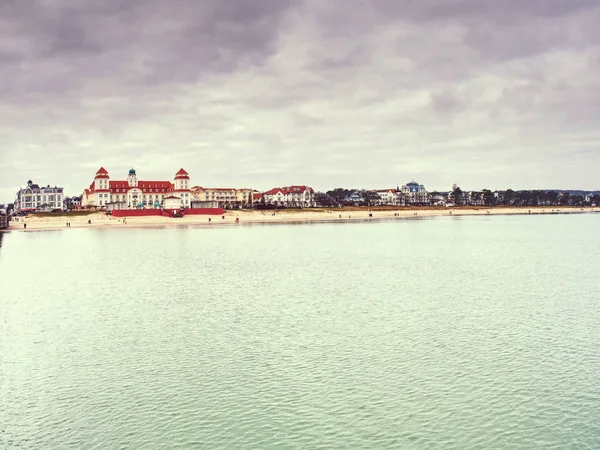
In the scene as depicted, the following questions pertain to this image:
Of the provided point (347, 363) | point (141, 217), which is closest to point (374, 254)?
point (347, 363)

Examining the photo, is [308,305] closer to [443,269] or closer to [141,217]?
[443,269]

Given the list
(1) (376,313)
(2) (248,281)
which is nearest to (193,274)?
(2) (248,281)

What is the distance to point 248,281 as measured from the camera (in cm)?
4622

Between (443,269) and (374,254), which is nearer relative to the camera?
(443,269)

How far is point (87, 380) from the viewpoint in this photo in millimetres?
21172

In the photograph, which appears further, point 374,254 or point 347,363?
point 374,254

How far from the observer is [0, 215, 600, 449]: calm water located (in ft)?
54.5

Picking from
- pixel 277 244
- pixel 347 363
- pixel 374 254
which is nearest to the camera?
pixel 347 363

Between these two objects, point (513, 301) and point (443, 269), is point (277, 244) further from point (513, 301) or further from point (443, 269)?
point (513, 301)

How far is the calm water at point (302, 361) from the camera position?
16.6 meters

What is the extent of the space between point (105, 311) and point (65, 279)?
17589 millimetres

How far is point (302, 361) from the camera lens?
76.2 ft

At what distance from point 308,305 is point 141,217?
475ft

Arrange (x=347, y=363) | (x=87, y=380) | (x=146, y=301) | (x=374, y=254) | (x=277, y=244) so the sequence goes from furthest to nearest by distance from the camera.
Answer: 1. (x=277, y=244)
2. (x=374, y=254)
3. (x=146, y=301)
4. (x=347, y=363)
5. (x=87, y=380)
